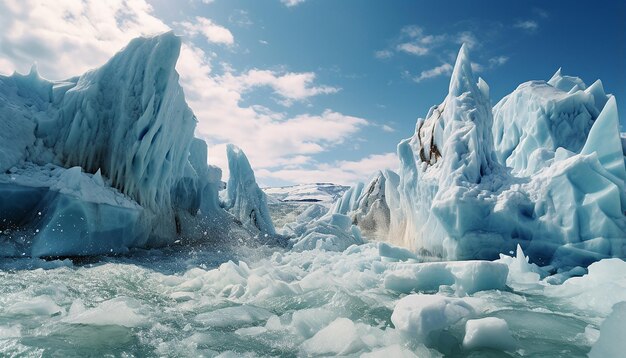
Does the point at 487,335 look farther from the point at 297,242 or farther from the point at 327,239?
the point at 297,242

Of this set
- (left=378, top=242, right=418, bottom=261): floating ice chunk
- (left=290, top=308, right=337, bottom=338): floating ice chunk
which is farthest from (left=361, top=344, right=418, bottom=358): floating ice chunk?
(left=378, top=242, right=418, bottom=261): floating ice chunk

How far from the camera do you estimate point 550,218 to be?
28.5 ft

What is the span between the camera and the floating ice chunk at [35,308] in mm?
4086

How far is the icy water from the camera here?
3.37m

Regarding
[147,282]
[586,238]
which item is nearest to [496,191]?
[586,238]

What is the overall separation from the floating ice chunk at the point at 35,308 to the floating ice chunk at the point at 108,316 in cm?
19

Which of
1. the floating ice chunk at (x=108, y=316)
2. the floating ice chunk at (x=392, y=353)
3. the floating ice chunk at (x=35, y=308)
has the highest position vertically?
the floating ice chunk at (x=392, y=353)

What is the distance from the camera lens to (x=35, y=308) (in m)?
4.13

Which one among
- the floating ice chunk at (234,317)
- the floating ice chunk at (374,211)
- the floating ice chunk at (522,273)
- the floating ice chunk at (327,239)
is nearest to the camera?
the floating ice chunk at (234,317)

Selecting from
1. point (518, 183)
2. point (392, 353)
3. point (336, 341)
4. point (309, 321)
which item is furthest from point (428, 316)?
point (518, 183)

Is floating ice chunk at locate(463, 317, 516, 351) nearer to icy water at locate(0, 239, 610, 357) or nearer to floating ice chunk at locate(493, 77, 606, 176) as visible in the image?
icy water at locate(0, 239, 610, 357)

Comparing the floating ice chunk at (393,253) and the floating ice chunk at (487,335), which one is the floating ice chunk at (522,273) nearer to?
the floating ice chunk at (393,253)

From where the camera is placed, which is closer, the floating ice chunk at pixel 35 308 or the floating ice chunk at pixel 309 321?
the floating ice chunk at pixel 309 321

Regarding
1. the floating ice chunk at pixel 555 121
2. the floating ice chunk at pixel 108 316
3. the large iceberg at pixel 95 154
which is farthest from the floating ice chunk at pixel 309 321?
the floating ice chunk at pixel 555 121
